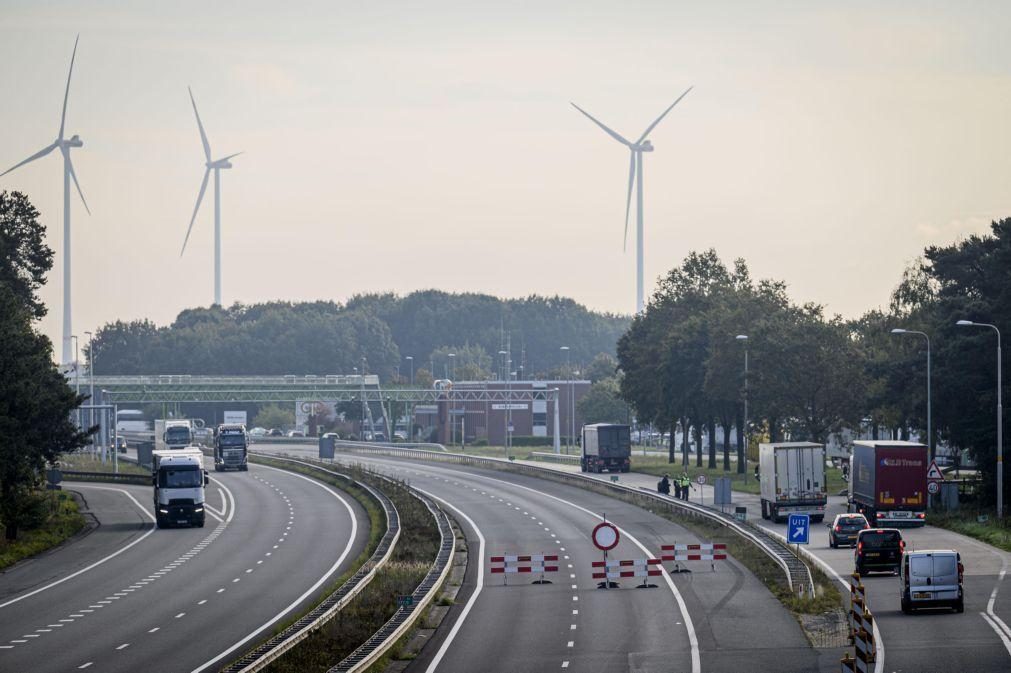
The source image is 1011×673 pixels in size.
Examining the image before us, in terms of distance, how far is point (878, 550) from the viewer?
164 ft

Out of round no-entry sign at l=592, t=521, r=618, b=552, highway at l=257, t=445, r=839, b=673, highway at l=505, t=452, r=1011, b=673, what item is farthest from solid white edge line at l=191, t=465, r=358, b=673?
highway at l=505, t=452, r=1011, b=673

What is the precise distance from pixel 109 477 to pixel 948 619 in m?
83.2

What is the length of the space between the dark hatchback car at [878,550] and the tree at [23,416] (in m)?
37.7

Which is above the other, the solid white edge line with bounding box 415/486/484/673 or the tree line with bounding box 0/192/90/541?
the tree line with bounding box 0/192/90/541

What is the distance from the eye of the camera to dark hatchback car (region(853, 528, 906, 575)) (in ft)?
164

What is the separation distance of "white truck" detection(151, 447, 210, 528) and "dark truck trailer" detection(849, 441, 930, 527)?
32.7 m

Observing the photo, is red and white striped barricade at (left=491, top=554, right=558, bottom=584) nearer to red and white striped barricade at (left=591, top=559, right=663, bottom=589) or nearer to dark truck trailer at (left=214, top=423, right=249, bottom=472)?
red and white striped barricade at (left=591, top=559, right=663, bottom=589)

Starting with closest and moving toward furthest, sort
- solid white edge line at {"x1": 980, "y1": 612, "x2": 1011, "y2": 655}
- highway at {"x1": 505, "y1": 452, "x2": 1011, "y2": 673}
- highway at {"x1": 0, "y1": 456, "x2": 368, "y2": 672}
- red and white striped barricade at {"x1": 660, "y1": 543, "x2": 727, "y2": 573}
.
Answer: highway at {"x1": 505, "y1": 452, "x2": 1011, "y2": 673} → solid white edge line at {"x1": 980, "y1": 612, "x2": 1011, "y2": 655} → highway at {"x1": 0, "y1": 456, "x2": 368, "y2": 672} → red and white striped barricade at {"x1": 660, "y1": 543, "x2": 727, "y2": 573}

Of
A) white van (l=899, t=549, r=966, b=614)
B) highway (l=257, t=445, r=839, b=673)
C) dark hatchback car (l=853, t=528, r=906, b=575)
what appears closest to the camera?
highway (l=257, t=445, r=839, b=673)

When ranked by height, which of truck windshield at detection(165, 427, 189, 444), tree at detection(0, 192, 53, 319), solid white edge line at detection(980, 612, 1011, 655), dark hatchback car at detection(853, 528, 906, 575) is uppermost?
tree at detection(0, 192, 53, 319)

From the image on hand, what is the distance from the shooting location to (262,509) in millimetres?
84312

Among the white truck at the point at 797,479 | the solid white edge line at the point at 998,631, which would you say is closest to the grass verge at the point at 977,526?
the white truck at the point at 797,479

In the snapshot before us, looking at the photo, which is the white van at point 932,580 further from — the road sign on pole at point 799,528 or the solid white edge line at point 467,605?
the solid white edge line at point 467,605

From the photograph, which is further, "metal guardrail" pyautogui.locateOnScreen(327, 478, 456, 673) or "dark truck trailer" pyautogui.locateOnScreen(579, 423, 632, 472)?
"dark truck trailer" pyautogui.locateOnScreen(579, 423, 632, 472)
